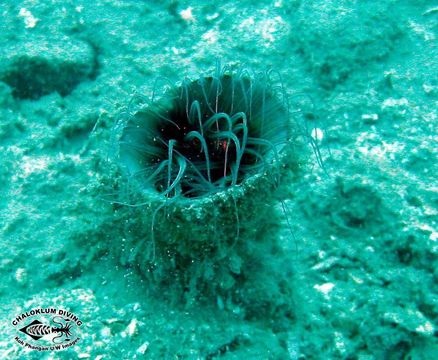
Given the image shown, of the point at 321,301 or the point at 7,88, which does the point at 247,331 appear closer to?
the point at 321,301

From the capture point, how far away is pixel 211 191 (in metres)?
1.86

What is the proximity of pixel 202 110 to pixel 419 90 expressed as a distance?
5.75ft

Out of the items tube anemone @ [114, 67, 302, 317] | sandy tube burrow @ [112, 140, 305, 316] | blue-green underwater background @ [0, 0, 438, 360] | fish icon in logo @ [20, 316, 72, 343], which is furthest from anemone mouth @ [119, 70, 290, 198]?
fish icon in logo @ [20, 316, 72, 343]

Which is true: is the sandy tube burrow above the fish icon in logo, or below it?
above

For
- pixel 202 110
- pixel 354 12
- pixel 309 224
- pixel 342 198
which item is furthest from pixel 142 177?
pixel 354 12

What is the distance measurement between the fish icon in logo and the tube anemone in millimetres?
440

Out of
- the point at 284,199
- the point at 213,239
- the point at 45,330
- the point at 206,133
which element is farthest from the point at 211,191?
the point at 45,330

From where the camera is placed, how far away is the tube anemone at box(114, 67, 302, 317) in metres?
1.88

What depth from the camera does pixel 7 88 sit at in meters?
3.27

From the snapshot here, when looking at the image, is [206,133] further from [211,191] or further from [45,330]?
[45,330]

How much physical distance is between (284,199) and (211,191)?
0.93 metres

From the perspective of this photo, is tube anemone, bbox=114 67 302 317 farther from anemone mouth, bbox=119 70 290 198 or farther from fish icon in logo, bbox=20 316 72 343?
fish icon in logo, bbox=20 316 72 343

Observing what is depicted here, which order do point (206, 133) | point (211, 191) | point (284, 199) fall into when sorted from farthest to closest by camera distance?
point (284, 199), point (206, 133), point (211, 191)

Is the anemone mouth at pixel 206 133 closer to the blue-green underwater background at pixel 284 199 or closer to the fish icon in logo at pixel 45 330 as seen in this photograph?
the blue-green underwater background at pixel 284 199
